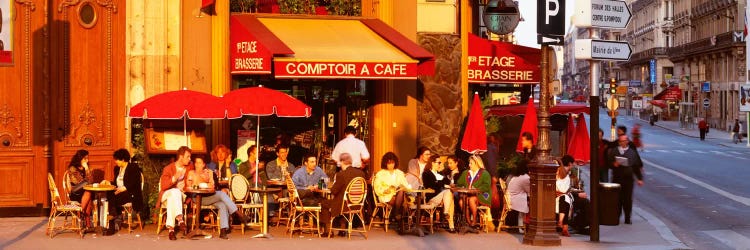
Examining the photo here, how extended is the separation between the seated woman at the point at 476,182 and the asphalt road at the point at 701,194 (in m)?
3.14

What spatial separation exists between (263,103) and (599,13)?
4.93 meters

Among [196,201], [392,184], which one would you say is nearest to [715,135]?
[392,184]

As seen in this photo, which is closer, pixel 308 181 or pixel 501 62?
pixel 308 181

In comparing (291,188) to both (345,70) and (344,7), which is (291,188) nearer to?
(345,70)

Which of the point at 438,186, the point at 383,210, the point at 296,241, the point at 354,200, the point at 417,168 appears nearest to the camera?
the point at 296,241

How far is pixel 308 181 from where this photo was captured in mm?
18125

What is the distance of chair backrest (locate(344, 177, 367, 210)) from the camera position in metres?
17.5

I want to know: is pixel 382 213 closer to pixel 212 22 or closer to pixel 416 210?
pixel 416 210

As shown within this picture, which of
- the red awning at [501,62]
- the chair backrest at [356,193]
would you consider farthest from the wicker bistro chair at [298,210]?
the red awning at [501,62]

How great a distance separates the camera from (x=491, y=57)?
78.2 ft

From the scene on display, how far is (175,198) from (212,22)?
14.6ft

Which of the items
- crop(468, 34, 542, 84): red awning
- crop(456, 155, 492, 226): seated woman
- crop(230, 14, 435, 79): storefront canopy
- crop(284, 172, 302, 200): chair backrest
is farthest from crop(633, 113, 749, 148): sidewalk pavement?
crop(284, 172, 302, 200): chair backrest

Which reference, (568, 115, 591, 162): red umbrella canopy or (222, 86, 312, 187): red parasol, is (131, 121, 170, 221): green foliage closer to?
(222, 86, 312, 187): red parasol

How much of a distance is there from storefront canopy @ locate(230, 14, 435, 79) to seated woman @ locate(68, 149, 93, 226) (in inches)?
138
